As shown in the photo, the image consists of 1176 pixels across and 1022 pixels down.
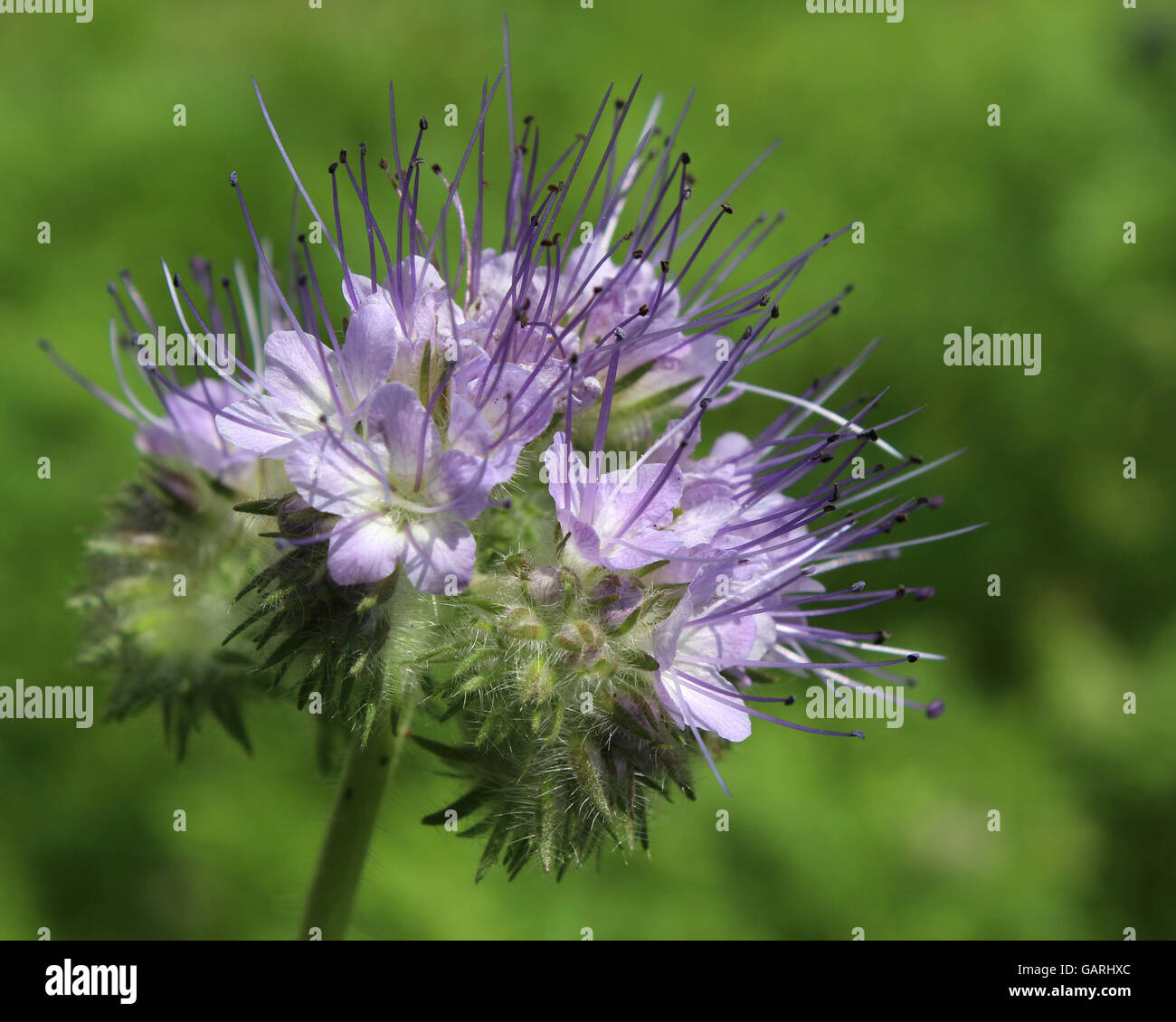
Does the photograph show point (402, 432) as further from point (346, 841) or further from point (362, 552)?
point (346, 841)

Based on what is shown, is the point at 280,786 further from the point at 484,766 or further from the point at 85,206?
the point at 85,206

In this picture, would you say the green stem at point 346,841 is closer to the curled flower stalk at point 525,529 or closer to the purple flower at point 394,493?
the curled flower stalk at point 525,529

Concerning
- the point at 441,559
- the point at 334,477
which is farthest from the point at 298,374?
the point at 441,559

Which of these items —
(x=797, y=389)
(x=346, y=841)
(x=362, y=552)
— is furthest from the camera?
(x=797, y=389)

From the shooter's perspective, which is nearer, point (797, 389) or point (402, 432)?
point (402, 432)

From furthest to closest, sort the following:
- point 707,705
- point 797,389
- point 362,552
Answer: point 797,389 → point 707,705 → point 362,552

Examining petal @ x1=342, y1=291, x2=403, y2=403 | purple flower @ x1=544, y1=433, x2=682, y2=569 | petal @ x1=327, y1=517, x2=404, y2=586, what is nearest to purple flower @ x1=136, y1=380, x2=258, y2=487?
petal @ x1=342, y1=291, x2=403, y2=403

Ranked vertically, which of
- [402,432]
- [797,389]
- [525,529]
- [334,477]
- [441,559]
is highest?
[797,389]

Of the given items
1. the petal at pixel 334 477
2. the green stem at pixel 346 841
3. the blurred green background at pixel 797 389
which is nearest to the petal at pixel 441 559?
the petal at pixel 334 477
